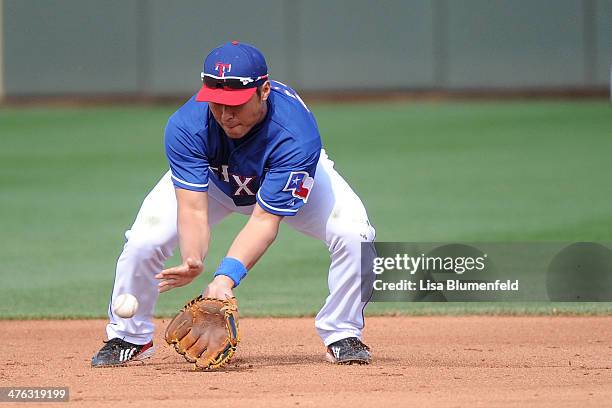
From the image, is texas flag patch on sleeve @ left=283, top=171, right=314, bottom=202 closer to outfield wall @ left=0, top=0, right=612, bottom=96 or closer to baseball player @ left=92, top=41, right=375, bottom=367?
baseball player @ left=92, top=41, right=375, bottom=367

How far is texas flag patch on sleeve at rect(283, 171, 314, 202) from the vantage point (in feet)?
17.4

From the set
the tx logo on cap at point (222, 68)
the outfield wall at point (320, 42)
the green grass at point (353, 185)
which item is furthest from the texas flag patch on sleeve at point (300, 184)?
A: the outfield wall at point (320, 42)

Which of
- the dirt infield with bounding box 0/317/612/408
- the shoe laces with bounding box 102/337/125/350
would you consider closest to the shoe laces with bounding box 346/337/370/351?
the dirt infield with bounding box 0/317/612/408

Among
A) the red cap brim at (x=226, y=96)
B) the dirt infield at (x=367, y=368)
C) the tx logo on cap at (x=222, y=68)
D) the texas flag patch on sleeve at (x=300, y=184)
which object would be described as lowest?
the dirt infield at (x=367, y=368)

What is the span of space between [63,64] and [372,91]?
6461 mm

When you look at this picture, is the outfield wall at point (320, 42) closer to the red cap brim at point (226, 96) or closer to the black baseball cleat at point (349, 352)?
the black baseball cleat at point (349, 352)

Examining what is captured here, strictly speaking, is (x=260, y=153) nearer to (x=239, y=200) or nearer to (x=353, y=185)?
(x=239, y=200)

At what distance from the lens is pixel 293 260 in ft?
31.6

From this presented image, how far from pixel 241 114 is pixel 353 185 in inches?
328

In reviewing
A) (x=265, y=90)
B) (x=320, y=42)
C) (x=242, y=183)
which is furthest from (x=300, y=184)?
(x=320, y=42)

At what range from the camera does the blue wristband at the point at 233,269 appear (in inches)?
206

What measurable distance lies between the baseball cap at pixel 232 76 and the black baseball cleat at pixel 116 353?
135 centimetres

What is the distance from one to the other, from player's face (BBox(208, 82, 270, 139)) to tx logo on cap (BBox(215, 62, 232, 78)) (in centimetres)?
14

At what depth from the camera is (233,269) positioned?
524cm
